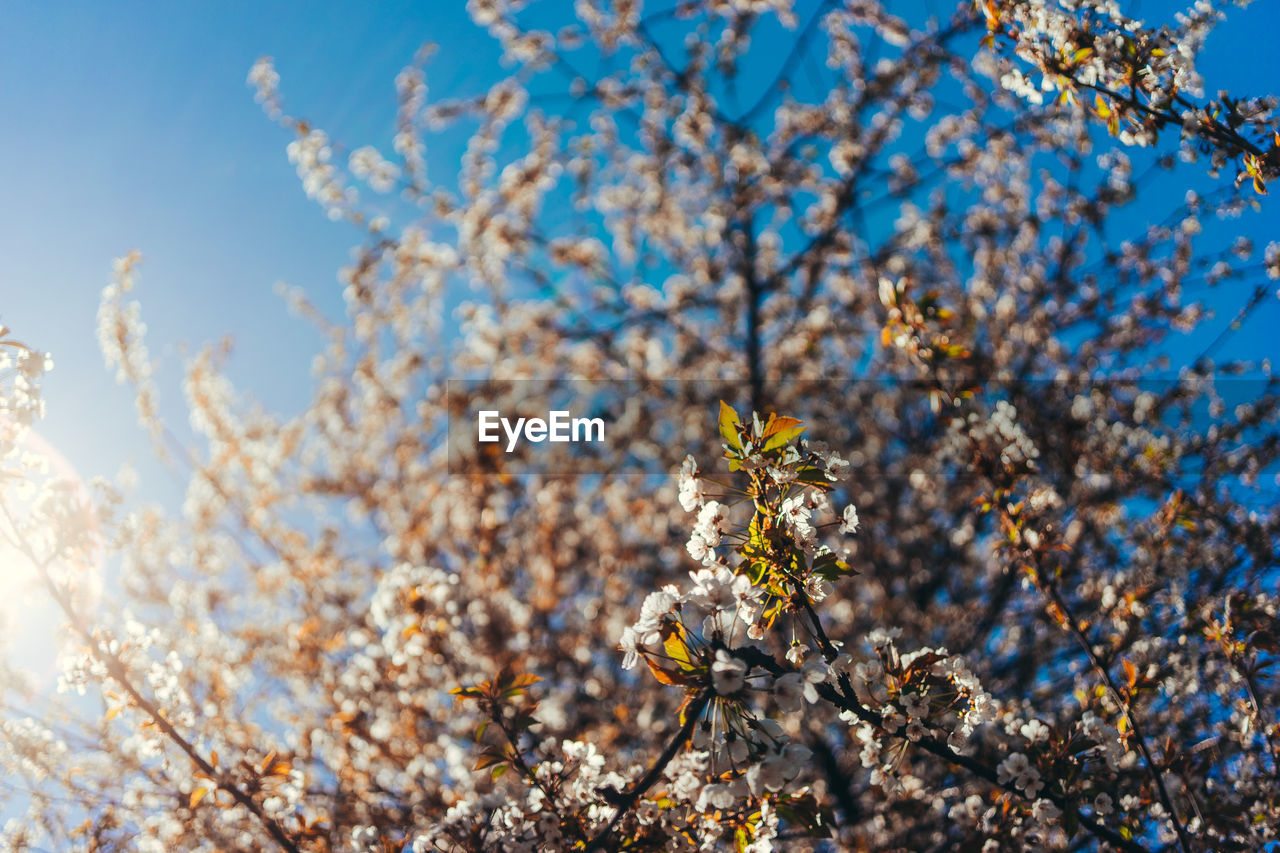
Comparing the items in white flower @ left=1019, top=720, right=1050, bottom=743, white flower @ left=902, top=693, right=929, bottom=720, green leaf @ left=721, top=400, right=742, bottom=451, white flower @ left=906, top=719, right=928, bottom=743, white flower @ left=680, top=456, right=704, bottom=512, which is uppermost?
green leaf @ left=721, top=400, right=742, bottom=451

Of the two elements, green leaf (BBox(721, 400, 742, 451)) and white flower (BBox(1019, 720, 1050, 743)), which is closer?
green leaf (BBox(721, 400, 742, 451))

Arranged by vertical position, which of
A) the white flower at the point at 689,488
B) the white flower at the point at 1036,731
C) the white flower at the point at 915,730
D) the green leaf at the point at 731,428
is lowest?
the white flower at the point at 915,730

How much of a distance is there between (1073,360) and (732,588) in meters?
5.92

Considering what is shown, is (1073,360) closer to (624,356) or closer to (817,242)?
(817,242)

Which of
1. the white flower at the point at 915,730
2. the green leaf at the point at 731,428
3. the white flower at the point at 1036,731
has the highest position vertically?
the green leaf at the point at 731,428

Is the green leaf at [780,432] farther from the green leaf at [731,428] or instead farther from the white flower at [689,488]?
the white flower at [689,488]

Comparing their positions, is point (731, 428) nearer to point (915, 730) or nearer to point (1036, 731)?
point (915, 730)

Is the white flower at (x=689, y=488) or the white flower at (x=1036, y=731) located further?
the white flower at (x=1036, y=731)

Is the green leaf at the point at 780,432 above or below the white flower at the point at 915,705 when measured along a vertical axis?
above

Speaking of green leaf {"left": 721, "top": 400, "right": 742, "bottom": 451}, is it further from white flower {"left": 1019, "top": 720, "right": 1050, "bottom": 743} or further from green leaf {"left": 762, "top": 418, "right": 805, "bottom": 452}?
white flower {"left": 1019, "top": 720, "right": 1050, "bottom": 743}

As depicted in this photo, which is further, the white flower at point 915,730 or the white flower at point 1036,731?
the white flower at point 1036,731

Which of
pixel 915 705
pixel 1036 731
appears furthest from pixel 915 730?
pixel 1036 731

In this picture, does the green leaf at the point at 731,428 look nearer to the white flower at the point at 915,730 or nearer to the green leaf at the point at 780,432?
the green leaf at the point at 780,432

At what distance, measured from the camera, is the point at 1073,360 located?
5875 millimetres
